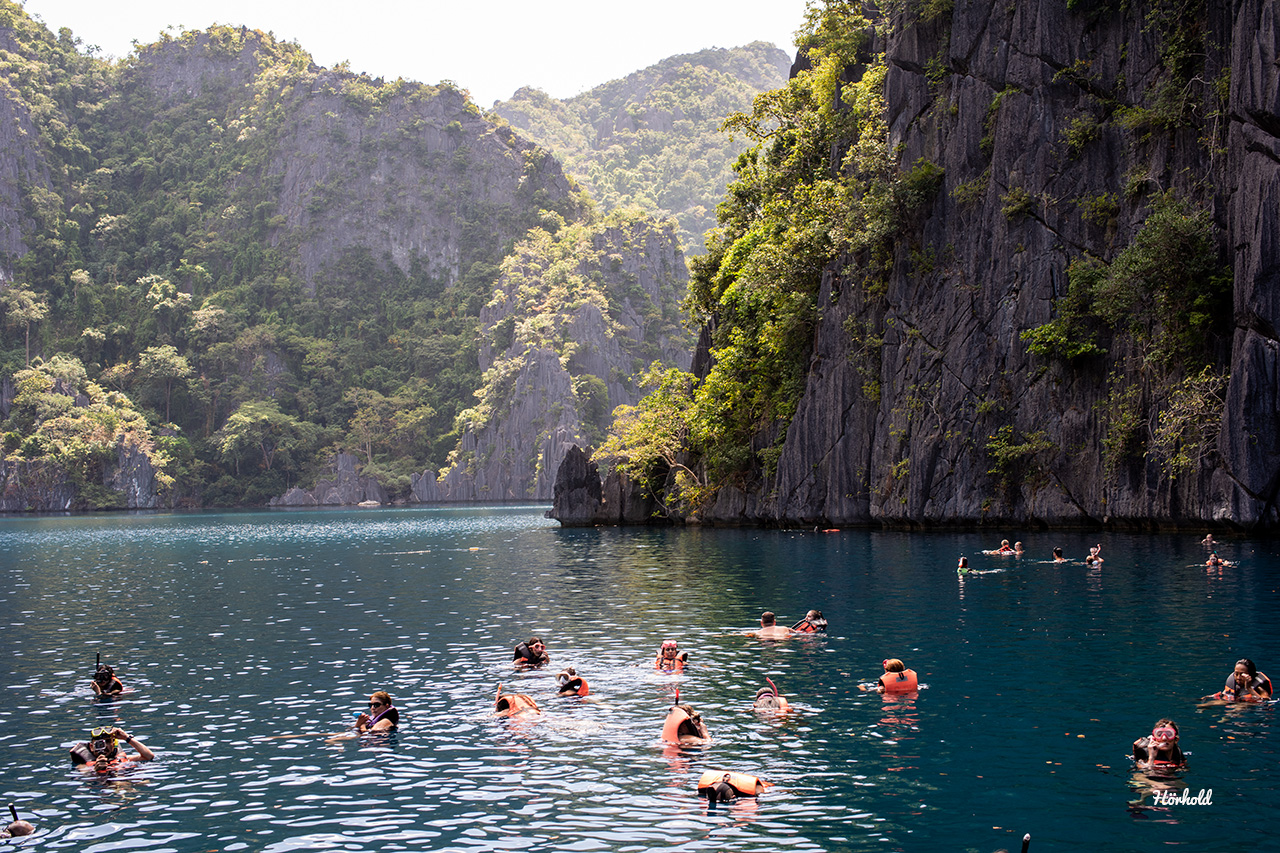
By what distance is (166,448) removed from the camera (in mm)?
158125

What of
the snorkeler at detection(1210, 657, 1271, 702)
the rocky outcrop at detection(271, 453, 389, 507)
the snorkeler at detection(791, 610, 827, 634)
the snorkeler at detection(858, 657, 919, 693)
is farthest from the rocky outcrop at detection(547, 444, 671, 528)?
the rocky outcrop at detection(271, 453, 389, 507)

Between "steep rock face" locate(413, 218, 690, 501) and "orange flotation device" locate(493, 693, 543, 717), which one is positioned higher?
"steep rock face" locate(413, 218, 690, 501)

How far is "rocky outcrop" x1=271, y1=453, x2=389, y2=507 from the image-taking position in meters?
168

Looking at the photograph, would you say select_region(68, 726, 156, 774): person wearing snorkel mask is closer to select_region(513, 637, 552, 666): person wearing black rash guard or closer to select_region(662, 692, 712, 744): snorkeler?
select_region(513, 637, 552, 666): person wearing black rash guard

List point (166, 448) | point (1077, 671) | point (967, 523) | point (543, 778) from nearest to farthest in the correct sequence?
1. point (543, 778)
2. point (1077, 671)
3. point (967, 523)
4. point (166, 448)

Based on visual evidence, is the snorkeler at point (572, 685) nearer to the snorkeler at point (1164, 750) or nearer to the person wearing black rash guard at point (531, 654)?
the person wearing black rash guard at point (531, 654)

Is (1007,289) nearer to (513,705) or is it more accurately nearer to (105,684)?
(513,705)

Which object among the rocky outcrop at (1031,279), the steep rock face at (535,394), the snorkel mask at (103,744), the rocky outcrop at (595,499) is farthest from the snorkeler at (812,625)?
the steep rock face at (535,394)

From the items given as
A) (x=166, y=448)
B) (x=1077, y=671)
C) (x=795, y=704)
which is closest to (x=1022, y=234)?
(x=1077, y=671)

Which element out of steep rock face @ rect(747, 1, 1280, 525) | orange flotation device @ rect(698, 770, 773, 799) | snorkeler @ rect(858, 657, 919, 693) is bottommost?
orange flotation device @ rect(698, 770, 773, 799)

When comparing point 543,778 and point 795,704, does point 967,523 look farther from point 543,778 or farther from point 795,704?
point 543,778

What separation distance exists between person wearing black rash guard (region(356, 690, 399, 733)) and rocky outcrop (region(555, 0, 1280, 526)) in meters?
36.9

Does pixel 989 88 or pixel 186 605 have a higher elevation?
pixel 989 88

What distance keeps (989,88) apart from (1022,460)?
21600mm
